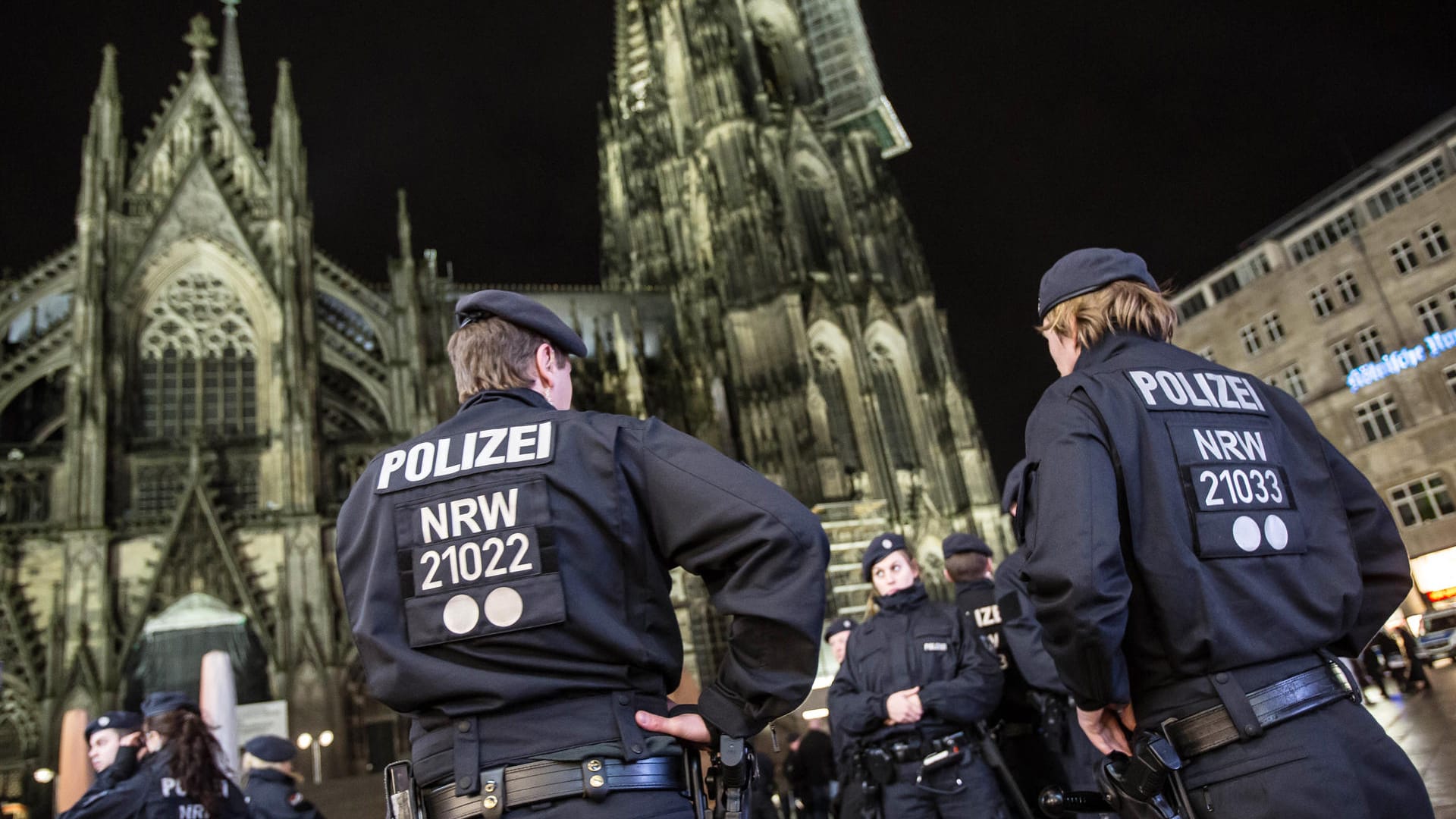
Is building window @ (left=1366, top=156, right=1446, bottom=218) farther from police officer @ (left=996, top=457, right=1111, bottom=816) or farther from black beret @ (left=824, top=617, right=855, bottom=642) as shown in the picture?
police officer @ (left=996, top=457, right=1111, bottom=816)

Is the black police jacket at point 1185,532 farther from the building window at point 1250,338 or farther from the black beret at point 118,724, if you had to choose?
the building window at point 1250,338

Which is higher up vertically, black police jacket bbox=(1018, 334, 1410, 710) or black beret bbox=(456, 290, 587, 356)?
black beret bbox=(456, 290, 587, 356)

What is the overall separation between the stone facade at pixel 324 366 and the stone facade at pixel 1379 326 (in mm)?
9077

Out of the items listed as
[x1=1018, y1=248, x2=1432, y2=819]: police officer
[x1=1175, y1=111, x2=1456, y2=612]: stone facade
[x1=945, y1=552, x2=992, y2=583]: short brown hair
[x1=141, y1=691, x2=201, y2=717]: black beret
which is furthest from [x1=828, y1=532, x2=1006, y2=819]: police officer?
[x1=1175, y1=111, x2=1456, y2=612]: stone facade

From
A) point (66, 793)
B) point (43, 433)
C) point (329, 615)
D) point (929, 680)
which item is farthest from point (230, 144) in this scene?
point (929, 680)

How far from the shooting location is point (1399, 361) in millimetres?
26594

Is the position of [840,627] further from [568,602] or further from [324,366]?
[324,366]

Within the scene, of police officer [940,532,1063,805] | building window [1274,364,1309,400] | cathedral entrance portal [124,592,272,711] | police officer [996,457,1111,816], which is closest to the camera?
police officer [996,457,1111,816]

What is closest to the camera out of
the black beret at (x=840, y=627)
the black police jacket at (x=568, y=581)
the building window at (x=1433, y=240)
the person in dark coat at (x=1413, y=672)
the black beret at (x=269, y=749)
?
the black police jacket at (x=568, y=581)

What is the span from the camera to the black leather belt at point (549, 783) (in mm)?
2309

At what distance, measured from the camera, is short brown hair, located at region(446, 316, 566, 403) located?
291cm

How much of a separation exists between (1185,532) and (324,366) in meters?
29.0

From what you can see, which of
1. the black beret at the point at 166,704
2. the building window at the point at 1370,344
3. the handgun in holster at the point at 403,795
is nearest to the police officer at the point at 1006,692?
the black beret at the point at 166,704

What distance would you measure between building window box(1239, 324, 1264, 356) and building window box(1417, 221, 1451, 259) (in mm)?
5624
